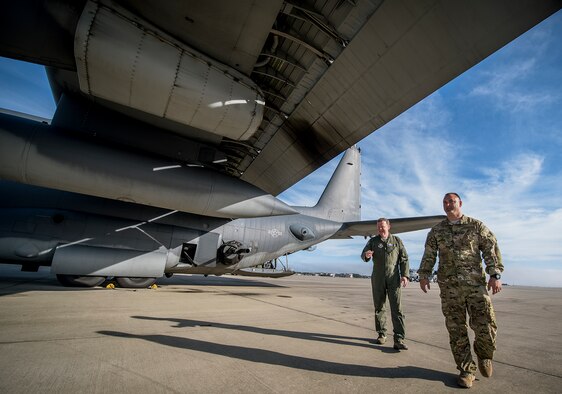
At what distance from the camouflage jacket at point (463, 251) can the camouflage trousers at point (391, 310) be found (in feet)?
2.50

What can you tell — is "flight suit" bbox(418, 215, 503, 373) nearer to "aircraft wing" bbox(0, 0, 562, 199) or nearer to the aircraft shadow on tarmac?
the aircraft shadow on tarmac

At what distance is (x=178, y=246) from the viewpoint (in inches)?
333

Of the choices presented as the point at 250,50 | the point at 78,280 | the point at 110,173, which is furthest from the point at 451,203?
the point at 78,280

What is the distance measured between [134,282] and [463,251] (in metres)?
8.37

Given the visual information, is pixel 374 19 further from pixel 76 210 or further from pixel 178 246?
pixel 76 210

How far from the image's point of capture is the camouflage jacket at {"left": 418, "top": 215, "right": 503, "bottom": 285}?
2609mm

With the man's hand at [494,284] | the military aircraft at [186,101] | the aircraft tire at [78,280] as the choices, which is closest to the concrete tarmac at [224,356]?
the man's hand at [494,284]

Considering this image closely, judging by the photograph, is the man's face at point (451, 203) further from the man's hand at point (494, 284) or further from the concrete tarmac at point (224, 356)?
the concrete tarmac at point (224, 356)

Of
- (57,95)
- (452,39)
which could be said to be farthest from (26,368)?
(57,95)

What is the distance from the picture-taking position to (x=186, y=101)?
172 inches

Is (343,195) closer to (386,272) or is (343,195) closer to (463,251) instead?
(386,272)

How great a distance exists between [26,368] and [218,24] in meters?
4.56

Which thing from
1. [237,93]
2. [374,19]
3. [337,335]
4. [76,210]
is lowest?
[337,335]

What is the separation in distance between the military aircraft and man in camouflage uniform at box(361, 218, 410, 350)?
2780 mm
